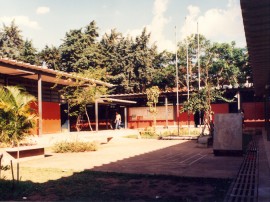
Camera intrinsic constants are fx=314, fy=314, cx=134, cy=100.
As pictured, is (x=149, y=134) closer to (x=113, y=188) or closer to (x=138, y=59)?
(x=113, y=188)

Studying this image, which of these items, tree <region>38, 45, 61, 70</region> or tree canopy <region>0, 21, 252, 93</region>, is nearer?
tree canopy <region>0, 21, 252, 93</region>

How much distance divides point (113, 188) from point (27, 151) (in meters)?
5.85

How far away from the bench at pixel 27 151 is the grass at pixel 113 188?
3126 millimetres

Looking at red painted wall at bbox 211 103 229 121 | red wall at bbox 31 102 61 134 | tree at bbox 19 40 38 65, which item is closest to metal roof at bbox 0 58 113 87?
red wall at bbox 31 102 61 134

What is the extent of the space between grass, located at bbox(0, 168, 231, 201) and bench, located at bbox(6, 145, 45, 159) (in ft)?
10.3

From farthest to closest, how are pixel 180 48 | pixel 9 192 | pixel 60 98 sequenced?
pixel 180 48
pixel 60 98
pixel 9 192

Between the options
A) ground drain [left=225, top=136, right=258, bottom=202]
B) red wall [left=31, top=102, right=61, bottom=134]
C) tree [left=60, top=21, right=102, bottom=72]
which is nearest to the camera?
ground drain [left=225, top=136, right=258, bottom=202]

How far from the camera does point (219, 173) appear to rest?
757 centimetres

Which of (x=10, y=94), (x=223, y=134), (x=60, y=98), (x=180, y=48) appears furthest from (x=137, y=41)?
(x=10, y=94)

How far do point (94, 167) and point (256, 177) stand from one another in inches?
171

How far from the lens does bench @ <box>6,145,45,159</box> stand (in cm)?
1055

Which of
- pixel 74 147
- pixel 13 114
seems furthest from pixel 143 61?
pixel 13 114

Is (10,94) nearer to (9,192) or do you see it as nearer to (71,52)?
(9,192)

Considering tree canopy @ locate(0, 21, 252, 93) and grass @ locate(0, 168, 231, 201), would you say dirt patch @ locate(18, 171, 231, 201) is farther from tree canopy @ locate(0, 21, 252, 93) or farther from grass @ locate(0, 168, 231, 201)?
tree canopy @ locate(0, 21, 252, 93)
